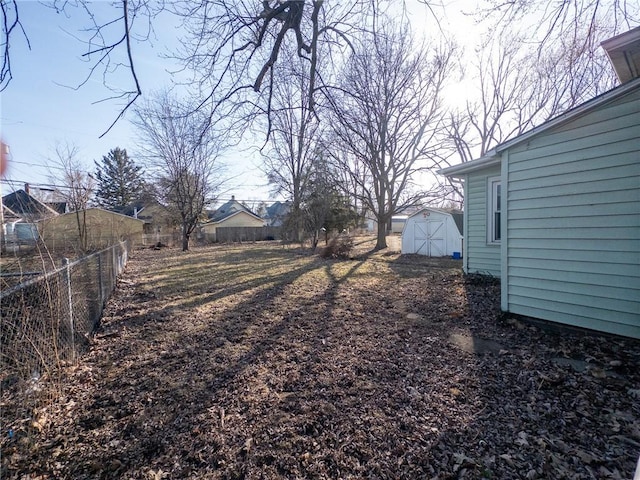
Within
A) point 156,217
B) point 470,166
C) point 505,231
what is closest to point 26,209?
point 505,231

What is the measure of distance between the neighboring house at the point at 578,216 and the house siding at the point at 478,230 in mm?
2589

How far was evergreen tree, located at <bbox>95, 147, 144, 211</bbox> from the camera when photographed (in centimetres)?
3575

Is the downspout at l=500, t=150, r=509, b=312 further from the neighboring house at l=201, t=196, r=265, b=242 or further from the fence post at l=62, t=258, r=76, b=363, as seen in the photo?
the neighboring house at l=201, t=196, r=265, b=242

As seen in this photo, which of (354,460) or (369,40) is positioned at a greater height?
(369,40)

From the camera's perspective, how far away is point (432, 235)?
49.1 ft

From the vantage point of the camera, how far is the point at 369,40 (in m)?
4.23

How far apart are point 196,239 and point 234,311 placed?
24141 millimetres

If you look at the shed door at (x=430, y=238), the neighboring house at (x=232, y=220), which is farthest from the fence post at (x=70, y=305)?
the neighboring house at (x=232, y=220)

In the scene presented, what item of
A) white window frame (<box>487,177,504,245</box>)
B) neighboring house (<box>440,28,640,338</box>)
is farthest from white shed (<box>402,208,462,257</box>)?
neighboring house (<box>440,28,640,338</box>)

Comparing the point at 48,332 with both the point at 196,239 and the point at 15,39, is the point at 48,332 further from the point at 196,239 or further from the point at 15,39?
the point at 196,239

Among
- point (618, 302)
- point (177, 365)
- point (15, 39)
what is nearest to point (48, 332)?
point (177, 365)

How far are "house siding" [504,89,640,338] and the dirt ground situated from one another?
38 centimetres

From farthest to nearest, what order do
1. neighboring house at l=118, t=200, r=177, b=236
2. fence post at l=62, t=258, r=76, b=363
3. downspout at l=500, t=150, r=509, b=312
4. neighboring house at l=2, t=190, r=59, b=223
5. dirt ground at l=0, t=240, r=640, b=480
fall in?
1. neighboring house at l=118, t=200, r=177, b=236
2. neighboring house at l=2, t=190, r=59, b=223
3. downspout at l=500, t=150, r=509, b=312
4. fence post at l=62, t=258, r=76, b=363
5. dirt ground at l=0, t=240, r=640, b=480

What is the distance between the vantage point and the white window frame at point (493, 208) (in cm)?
668
